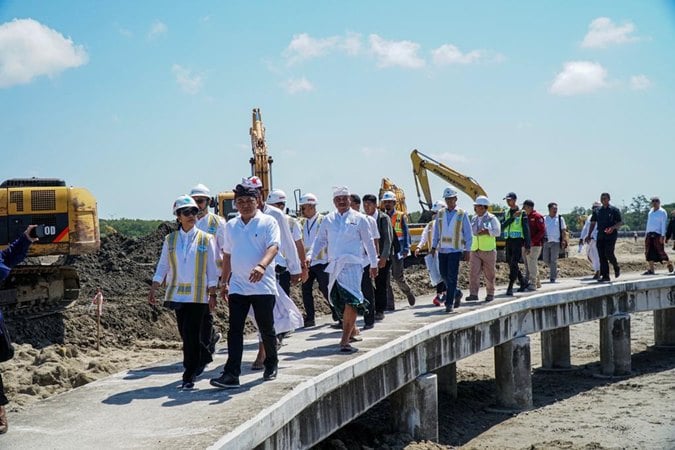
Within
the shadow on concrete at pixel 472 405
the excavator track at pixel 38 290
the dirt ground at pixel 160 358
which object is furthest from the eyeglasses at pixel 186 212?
the excavator track at pixel 38 290

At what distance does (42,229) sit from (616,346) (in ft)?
34.1

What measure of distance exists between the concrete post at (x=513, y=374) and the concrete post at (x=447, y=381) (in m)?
0.80

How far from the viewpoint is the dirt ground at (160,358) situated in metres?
10.2

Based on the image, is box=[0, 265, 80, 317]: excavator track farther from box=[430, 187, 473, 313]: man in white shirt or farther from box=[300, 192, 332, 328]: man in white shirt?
box=[430, 187, 473, 313]: man in white shirt

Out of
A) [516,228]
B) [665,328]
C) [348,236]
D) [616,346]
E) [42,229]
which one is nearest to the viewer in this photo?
[348,236]

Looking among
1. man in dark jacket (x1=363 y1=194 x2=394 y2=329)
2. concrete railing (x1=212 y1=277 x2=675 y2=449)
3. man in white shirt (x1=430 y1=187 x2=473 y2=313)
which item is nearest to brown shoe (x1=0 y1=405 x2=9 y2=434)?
concrete railing (x1=212 y1=277 x2=675 y2=449)

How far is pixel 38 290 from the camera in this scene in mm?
15172

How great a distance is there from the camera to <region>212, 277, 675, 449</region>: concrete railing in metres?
6.78

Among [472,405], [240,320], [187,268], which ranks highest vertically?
[187,268]

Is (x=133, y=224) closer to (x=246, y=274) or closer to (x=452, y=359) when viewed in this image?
(x=452, y=359)

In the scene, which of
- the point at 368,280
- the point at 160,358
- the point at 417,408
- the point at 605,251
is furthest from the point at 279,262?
the point at 605,251

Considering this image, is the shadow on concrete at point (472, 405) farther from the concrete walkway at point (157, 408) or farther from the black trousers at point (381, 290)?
the black trousers at point (381, 290)

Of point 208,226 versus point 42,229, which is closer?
point 208,226

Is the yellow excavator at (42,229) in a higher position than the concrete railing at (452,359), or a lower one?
higher
